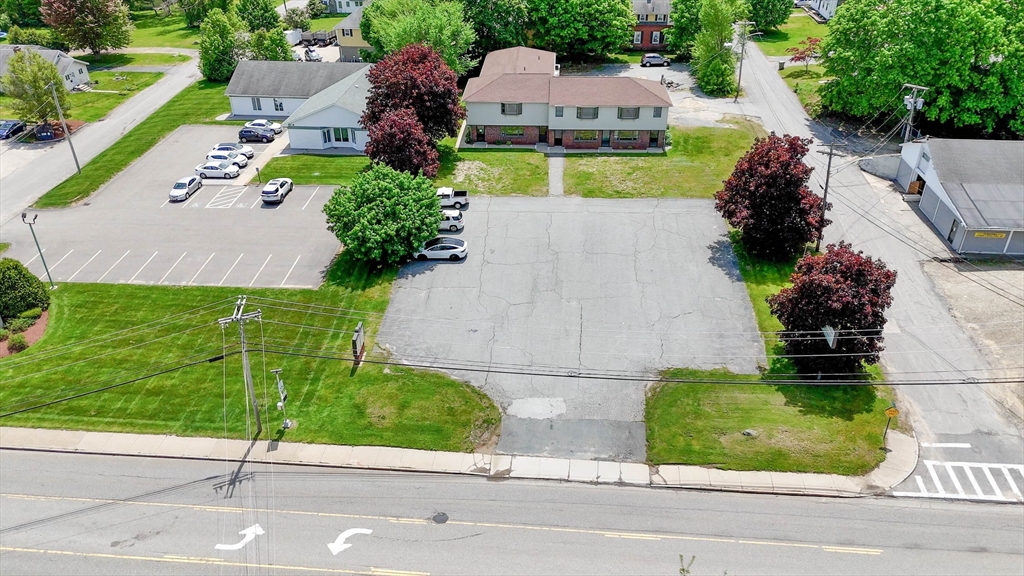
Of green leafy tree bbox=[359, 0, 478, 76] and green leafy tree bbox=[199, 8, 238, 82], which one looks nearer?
green leafy tree bbox=[359, 0, 478, 76]

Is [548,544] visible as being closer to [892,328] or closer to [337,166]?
[892,328]

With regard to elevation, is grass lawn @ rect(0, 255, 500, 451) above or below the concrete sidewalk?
above

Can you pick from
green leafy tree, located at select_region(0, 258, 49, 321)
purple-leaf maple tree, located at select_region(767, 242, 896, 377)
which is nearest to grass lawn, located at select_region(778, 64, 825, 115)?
purple-leaf maple tree, located at select_region(767, 242, 896, 377)

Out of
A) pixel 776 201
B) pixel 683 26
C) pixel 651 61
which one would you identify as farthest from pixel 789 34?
pixel 776 201

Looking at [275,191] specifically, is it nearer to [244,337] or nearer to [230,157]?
[230,157]

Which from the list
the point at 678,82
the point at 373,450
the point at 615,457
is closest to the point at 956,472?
the point at 615,457

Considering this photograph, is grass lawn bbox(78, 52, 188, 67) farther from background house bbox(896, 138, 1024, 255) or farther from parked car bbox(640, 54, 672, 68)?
background house bbox(896, 138, 1024, 255)
